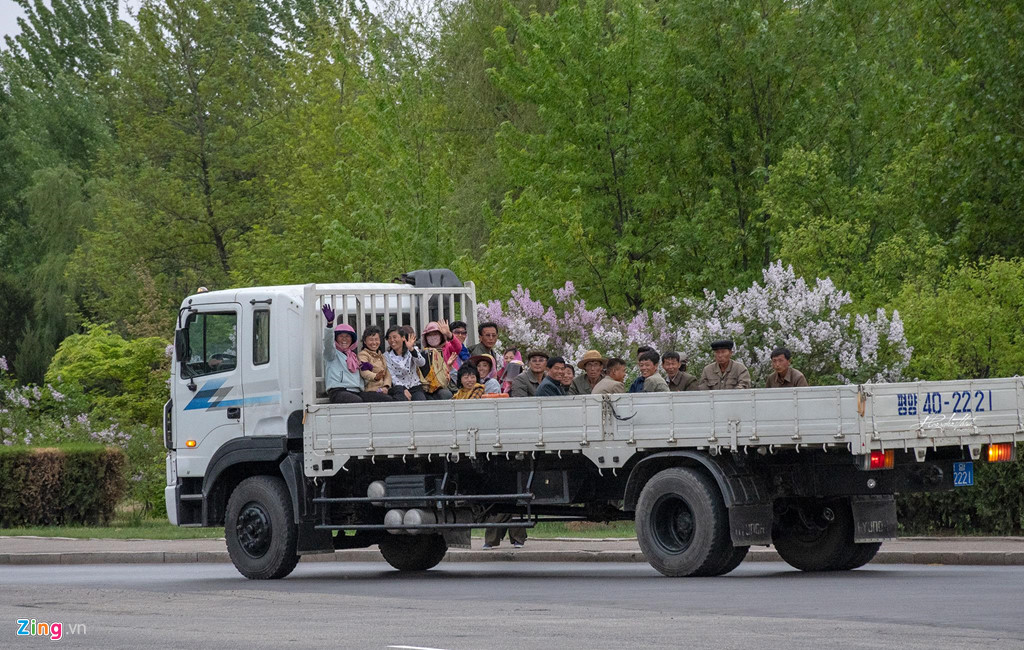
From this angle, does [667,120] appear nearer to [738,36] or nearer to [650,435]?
[738,36]

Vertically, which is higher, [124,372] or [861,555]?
[124,372]

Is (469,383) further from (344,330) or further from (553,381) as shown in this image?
(344,330)

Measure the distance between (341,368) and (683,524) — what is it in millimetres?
4091

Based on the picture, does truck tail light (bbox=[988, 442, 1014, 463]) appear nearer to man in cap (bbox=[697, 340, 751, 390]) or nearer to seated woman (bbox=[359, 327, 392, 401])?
man in cap (bbox=[697, 340, 751, 390])

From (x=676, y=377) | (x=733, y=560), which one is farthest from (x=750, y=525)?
(x=676, y=377)

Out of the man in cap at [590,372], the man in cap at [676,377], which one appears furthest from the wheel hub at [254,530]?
the man in cap at [676,377]

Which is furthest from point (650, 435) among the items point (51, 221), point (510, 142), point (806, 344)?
point (51, 221)

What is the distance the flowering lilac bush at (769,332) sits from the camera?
84.3 ft

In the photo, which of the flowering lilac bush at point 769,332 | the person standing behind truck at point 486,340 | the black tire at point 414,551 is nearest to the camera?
the person standing behind truck at point 486,340

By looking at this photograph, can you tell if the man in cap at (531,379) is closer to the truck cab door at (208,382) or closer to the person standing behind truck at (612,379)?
the person standing behind truck at (612,379)

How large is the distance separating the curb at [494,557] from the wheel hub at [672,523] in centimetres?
290

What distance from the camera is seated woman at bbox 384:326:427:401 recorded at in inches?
723

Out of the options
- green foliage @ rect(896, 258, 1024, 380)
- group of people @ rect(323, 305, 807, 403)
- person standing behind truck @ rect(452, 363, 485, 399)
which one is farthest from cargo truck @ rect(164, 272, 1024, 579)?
green foliage @ rect(896, 258, 1024, 380)

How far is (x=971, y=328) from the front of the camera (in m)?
25.1
